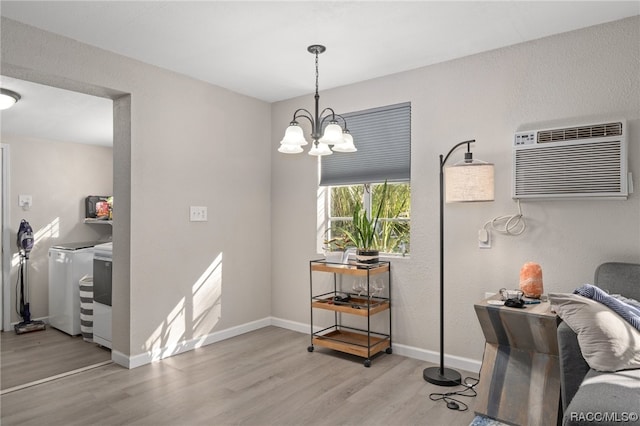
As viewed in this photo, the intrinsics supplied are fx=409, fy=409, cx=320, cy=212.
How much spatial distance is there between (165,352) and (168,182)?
4.64 ft

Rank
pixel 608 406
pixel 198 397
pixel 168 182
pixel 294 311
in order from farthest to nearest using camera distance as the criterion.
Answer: pixel 294 311 → pixel 168 182 → pixel 198 397 → pixel 608 406

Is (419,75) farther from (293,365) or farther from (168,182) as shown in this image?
(293,365)

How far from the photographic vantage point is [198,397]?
8.69 ft

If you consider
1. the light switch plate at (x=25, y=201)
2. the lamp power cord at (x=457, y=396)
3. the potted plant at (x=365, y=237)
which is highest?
the light switch plate at (x=25, y=201)

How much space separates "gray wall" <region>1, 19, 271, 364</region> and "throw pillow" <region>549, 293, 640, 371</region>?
9.45ft

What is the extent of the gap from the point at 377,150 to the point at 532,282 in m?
1.68

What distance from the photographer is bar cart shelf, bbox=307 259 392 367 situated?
3.25m

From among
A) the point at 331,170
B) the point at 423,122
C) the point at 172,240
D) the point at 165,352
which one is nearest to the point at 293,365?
the point at 165,352

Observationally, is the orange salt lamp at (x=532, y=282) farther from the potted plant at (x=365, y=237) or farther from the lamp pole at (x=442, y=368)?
the potted plant at (x=365, y=237)

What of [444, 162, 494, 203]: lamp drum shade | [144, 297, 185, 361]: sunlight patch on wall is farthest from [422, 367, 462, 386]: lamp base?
[144, 297, 185, 361]: sunlight patch on wall

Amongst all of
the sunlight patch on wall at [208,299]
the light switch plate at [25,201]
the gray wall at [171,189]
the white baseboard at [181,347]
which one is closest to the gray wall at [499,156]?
the gray wall at [171,189]

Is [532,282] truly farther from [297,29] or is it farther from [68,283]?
[68,283]

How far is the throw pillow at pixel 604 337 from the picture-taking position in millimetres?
1717

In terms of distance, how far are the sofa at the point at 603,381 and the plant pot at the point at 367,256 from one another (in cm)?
150
